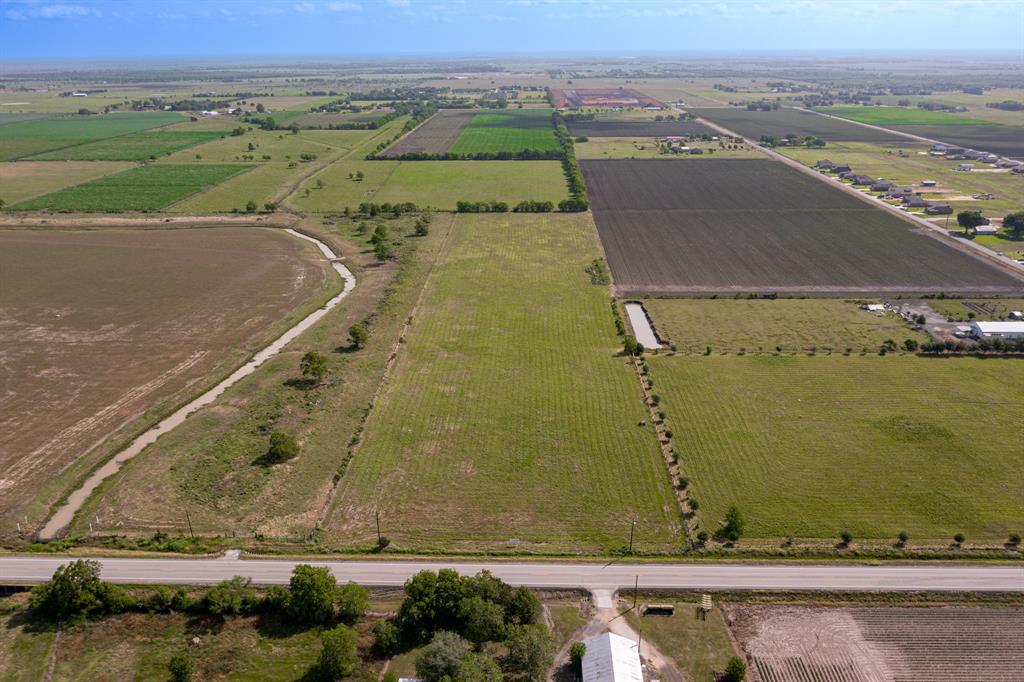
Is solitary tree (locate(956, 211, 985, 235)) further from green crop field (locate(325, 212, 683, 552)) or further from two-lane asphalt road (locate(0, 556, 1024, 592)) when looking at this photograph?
two-lane asphalt road (locate(0, 556, 1024, 592))

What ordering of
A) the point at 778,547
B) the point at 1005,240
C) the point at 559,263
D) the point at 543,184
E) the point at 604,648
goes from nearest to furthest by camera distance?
the point at 604,648
the point at 778,547
the point at 559,263
the point at 1005,240
the point at 543,184

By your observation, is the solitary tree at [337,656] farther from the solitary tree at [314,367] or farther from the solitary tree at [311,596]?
the solitary tree at [314,367]

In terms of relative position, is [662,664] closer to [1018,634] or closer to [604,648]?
[604,648]

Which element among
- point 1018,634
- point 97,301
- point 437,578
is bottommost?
point 1018,634

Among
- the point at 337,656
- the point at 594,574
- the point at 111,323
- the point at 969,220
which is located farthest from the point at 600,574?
the point at 969,220

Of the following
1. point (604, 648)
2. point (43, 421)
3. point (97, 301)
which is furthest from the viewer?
point (97, 301)

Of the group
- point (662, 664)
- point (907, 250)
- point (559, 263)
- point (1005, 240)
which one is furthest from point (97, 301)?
point (1005, 240)

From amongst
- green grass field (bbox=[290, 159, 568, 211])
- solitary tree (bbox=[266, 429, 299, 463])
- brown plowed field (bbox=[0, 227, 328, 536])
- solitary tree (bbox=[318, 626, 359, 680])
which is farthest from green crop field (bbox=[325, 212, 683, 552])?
green grass field (bbox=[290, 159, 568, 211])
